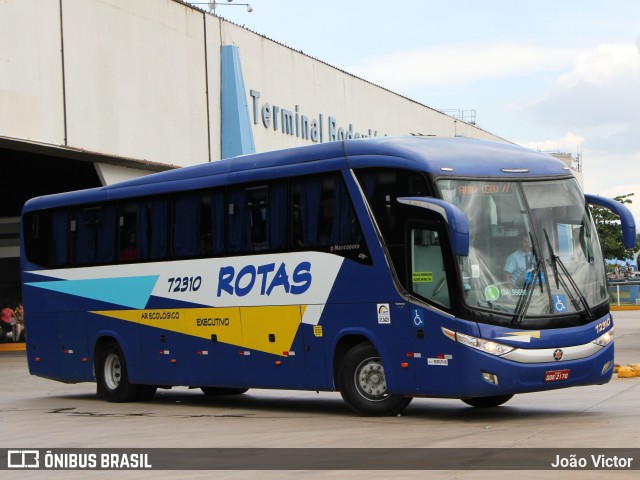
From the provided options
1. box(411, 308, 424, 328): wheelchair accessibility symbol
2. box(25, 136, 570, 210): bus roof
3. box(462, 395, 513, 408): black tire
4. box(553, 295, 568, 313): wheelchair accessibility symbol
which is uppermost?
box(25, 136, 570, 210): bus roof

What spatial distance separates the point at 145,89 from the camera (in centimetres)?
3453

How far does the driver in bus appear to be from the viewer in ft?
46.5

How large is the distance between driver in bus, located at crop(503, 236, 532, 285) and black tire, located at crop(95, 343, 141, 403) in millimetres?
7861

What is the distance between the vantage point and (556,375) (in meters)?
14.0

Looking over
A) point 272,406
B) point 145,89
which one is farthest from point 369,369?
point 145,89

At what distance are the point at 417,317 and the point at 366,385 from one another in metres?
1.34

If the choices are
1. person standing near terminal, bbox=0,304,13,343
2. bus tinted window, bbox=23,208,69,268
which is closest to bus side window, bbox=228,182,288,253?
bus tinted window, bbox=23,208,69,268

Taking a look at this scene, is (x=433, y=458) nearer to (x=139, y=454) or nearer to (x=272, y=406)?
(x=139, y=454)

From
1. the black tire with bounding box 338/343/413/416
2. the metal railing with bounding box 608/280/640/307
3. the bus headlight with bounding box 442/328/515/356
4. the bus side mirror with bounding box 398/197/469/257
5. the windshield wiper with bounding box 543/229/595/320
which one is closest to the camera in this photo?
the bus side mirror with bounding box 398/197/469/257

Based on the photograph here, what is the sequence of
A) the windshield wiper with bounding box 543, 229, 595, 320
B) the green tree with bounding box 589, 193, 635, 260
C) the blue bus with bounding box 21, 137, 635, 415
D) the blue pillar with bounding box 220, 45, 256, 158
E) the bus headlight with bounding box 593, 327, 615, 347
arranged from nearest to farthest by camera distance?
the blue bus with bounding box 21, 137, 635, 415, the windshield wiper with bounding box 543, 229, 595, 320, the bus headlight with bounding box 593, 327, 615, 347, the blue pillar with bounding box 220, 45, 256, 158, the green tree with bounding box 589, 193, 635, 260

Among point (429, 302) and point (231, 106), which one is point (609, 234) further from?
point (429, 302)

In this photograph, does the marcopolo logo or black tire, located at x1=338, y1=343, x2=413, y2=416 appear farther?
the marcopolo logo

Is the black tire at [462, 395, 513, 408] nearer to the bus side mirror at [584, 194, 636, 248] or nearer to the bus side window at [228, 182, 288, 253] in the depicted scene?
the bus side mirror at [584, 194, 636, 248]

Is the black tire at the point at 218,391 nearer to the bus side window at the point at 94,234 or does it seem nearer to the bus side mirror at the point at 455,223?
the bus side window at the point at 94,234
